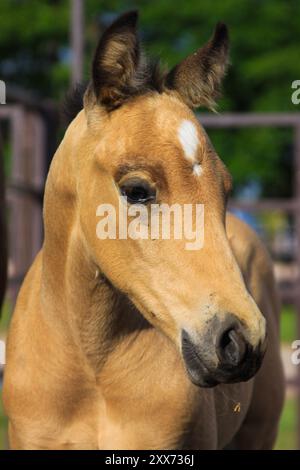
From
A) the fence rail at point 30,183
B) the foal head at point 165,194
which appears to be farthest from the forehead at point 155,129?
the fence rail at point 30,183

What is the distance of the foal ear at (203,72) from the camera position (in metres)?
2.84

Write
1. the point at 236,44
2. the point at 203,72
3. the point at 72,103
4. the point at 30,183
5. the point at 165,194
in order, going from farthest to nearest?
1. the point at 236,44
2. the point at 30,183
3. the point at 72,103
4. the point at 203,72
5. the point at 165,194

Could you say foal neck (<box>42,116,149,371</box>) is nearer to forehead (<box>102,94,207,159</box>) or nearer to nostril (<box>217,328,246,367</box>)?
forehead (<box>102,94,207,159</box>)

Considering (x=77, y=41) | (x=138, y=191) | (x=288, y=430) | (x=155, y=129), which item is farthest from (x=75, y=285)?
(x=288, y=430)

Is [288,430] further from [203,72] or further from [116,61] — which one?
[116,61]

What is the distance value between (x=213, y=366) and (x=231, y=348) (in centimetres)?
7

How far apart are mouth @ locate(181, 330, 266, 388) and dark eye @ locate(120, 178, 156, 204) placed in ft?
1.24

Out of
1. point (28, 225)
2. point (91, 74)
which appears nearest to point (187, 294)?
point (91, 74)

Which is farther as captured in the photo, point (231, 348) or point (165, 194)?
point (165, 194)

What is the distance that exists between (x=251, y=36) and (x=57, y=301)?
19.7 meters

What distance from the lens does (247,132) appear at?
2067 cm

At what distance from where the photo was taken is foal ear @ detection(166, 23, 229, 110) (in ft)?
9.30

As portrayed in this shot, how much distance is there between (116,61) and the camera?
266 centimetres

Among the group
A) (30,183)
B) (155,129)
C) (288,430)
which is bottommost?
(288,430)
